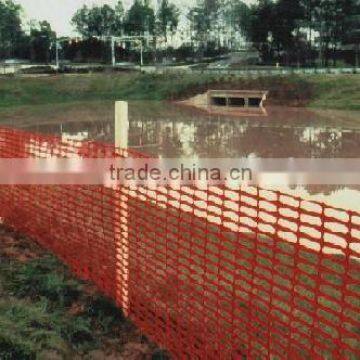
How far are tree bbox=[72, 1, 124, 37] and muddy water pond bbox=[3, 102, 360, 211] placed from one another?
2778 inches

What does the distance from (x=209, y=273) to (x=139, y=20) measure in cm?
10564

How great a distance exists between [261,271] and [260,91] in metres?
43.3

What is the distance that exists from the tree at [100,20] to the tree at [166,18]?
10497 millimetres

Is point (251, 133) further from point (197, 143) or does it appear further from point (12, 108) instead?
point (12, 108)

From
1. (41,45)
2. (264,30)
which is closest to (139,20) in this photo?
(41,45)

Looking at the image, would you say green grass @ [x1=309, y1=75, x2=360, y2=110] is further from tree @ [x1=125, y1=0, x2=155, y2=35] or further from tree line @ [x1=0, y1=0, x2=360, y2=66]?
tree @ [x1=125, y1=0, x2=155, y2=35]

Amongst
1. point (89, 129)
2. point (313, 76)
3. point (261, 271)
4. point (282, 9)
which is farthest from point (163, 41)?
point (261, 271)

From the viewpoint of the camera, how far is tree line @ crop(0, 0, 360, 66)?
74.8 m

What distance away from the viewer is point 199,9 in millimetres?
106375

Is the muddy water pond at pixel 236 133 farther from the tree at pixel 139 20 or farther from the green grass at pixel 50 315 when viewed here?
the tree at pixel 139 20

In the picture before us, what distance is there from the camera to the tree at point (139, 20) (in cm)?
10556

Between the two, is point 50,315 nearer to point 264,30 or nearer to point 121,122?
point 121,122

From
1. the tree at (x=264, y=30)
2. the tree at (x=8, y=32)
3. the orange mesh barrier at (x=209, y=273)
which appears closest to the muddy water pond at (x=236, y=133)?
the orange mesh barrier at (x=209, y=273)

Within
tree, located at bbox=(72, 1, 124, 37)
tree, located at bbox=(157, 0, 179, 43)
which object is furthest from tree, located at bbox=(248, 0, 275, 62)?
tree, located at bbox=(72, 1, 124, 37)
